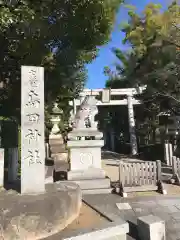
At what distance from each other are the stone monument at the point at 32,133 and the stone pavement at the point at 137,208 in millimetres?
1443

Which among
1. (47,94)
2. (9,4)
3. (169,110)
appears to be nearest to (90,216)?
(9,4)

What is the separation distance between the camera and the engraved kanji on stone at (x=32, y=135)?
15.3 ft

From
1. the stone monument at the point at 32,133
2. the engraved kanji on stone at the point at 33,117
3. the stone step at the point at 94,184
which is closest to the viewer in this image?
the stone monument at the point at 32,133

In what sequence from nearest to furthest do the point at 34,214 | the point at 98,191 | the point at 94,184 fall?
the point at 34,214, the point at 98,191, the point at 94,184

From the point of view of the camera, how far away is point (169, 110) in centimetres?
1664

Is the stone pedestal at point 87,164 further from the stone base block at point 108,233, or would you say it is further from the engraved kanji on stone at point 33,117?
the stone base block at point 108,233

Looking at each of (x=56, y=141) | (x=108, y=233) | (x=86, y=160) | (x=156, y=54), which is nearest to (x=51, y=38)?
(x=86, y=160)

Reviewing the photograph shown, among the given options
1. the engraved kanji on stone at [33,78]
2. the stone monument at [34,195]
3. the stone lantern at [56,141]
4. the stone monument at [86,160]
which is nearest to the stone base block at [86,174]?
the stone monument at [86,160]

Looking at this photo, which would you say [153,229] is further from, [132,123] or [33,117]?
[132,123]

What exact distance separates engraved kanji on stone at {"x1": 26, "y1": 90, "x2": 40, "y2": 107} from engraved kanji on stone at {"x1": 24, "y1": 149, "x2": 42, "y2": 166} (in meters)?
0.85

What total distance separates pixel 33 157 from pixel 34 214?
1.09 metres

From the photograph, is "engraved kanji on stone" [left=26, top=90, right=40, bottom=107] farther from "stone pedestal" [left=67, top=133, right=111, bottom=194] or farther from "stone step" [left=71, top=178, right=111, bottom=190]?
"stone step" [left=71, top=178, right=111, bottom=190]

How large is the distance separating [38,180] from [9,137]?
18.5 ft

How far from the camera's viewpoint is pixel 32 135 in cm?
468
